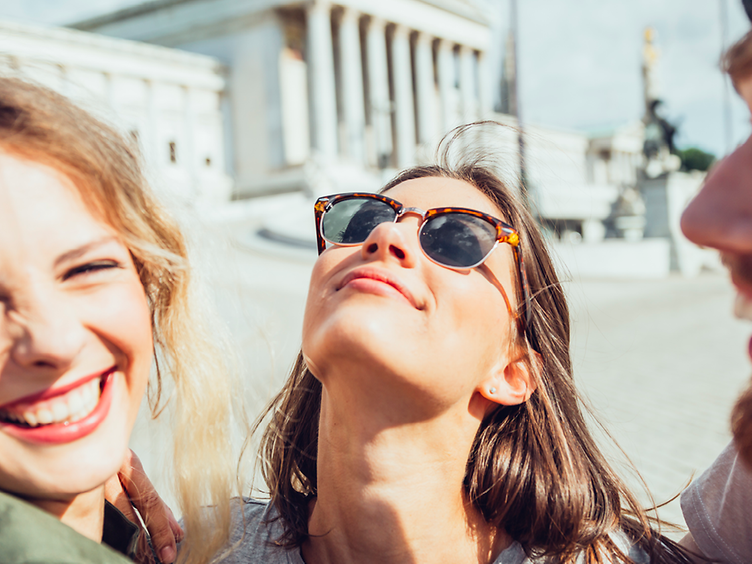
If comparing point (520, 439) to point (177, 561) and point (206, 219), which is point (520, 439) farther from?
point (206, 219)

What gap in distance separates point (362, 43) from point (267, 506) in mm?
49298

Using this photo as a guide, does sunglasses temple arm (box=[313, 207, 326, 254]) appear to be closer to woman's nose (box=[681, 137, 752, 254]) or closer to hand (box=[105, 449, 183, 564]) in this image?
hand (box=[105, 449, 183, 564])

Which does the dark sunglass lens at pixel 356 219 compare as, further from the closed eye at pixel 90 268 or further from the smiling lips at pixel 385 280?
the closed eye at pixel 90 268

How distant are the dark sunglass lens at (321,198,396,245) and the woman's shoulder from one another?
88 cm

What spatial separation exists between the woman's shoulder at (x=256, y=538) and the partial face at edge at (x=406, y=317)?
1.68 feet

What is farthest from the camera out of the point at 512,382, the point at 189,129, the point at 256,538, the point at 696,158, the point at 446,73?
the point at 696,158

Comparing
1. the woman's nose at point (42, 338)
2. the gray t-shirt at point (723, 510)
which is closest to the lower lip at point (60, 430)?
the woman's nose at point (42, 338)

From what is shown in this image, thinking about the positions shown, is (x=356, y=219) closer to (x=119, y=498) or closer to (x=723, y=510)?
(x=119, y=498)

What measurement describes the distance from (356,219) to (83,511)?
1100 mm

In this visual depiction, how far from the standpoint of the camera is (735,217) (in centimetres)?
91

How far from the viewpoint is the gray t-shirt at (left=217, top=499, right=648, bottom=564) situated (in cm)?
191

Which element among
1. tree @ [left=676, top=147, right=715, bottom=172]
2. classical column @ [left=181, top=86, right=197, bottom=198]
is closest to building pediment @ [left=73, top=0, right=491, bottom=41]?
classical column @ [left=181, top=86, right=197, bottom=198]

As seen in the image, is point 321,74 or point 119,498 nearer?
point 119,498

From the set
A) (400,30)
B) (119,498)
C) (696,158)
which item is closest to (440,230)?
(119,498)
